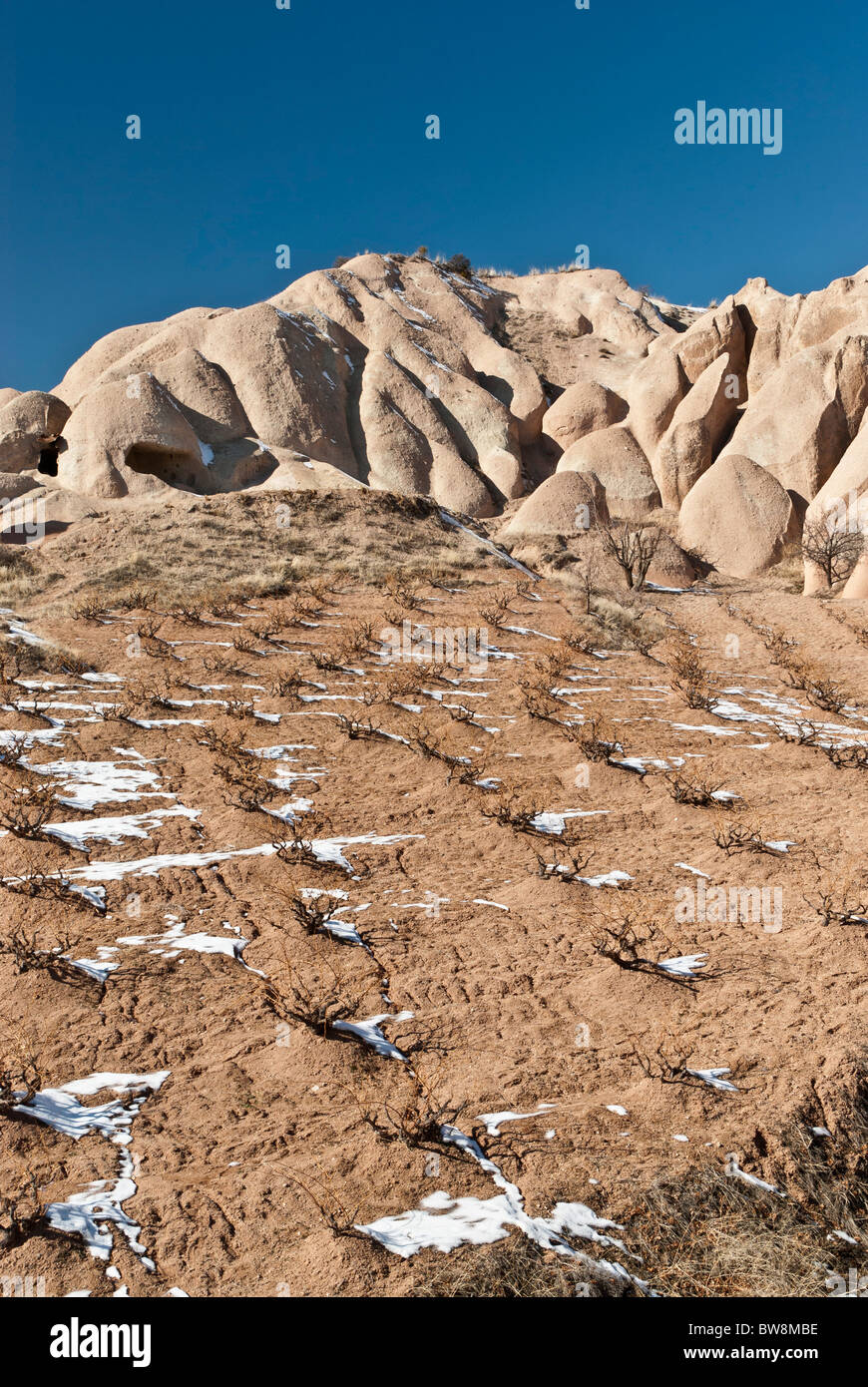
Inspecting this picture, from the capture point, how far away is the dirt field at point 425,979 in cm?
324

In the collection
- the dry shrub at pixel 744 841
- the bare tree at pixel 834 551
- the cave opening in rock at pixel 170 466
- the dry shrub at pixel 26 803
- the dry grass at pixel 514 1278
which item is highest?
the cave opening in rock at pixel 170 466

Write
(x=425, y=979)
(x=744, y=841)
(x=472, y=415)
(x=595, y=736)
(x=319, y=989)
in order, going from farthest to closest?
(x=472, y=415) → (x=595, y=736) → (x=744, y=841) → (x=425, y=979) → (x=319, y=989)

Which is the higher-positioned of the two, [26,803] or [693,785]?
[26,803]

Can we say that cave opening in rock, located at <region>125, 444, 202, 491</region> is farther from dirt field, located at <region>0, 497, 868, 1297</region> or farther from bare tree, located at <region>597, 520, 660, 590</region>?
dirt field, located at <region>0, 497, 868, 1297</region>

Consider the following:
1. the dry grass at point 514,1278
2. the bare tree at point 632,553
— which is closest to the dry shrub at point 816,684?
the bare tree at point 632,553

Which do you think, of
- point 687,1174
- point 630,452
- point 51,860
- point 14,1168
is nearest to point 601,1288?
point 687,1174

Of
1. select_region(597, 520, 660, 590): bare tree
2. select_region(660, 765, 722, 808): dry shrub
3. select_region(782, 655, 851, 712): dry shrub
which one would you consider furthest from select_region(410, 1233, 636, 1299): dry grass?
select_region(597, 520, 660, 590): bare tree

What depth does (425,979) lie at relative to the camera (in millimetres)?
5035

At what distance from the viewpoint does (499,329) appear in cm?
3772

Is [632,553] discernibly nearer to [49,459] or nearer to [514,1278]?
[49,459]

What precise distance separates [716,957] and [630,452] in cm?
2501

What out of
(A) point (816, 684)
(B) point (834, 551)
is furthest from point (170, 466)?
(A) point (816, 684)

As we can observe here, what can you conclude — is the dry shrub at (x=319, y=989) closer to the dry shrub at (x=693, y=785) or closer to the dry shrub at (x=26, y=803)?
the dry shrub at (x=26, y=803)

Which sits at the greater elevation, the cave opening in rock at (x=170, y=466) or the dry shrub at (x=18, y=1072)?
the cave opening in rock at (x=170, y=466)
